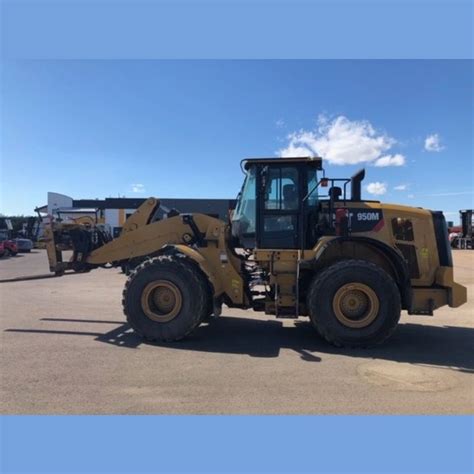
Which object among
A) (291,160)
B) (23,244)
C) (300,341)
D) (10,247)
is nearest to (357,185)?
(291,160)

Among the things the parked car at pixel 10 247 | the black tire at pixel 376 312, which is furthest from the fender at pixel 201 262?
the parked car at pixel 10 247

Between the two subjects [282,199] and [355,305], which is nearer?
[355,305]

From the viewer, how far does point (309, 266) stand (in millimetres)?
7379

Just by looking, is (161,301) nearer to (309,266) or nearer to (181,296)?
(181,296)

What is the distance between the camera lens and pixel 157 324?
23.9 feet

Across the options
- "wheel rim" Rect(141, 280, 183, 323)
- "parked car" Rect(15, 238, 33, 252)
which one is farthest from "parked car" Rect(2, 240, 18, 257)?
"wheel rim" Rect(141, 280, 183, 323)

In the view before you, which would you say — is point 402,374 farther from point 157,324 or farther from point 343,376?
point 157,324

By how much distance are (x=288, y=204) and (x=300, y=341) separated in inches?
92.0

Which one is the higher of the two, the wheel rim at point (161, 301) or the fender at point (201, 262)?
the fender at point (201, 262)

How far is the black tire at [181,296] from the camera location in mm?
7215

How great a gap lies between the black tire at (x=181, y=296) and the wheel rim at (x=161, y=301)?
0.12 feet

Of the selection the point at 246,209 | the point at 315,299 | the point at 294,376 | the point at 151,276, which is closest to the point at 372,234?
the point at 315,299

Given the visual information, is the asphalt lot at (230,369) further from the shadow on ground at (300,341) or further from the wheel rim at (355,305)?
the wheel rim at (355,305)

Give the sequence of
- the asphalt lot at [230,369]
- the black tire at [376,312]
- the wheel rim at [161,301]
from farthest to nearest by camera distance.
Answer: the wheel rim at [161,301] → the black tire at [376,312] → the asphalt lot at [230,369]
